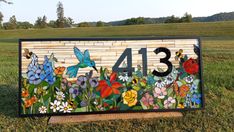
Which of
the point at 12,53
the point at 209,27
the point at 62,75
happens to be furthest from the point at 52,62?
the point at 209,27

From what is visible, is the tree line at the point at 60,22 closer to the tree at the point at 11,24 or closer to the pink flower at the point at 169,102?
the tree at the point at 11,24

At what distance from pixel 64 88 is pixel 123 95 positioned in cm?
81

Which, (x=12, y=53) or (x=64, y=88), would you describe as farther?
(x=12, y=53)

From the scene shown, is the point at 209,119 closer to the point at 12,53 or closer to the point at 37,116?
the point at 37,116

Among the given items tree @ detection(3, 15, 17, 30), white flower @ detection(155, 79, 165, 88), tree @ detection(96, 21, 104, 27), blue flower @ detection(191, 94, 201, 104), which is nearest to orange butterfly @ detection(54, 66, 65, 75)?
white flower @ detection(155, 79, 165, 88)

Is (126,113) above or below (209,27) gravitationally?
below

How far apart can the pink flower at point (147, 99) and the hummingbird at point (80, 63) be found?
79 cm

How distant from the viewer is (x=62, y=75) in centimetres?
452

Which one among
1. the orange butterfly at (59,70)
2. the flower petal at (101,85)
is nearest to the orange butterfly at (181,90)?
the flower petal at (101,85)

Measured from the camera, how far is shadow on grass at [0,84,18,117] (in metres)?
4.89

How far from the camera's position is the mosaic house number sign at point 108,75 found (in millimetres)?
4480

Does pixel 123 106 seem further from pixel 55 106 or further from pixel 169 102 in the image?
pixel 55 106

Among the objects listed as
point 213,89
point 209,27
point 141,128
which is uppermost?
point 209,27

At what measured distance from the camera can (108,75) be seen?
459 cm
